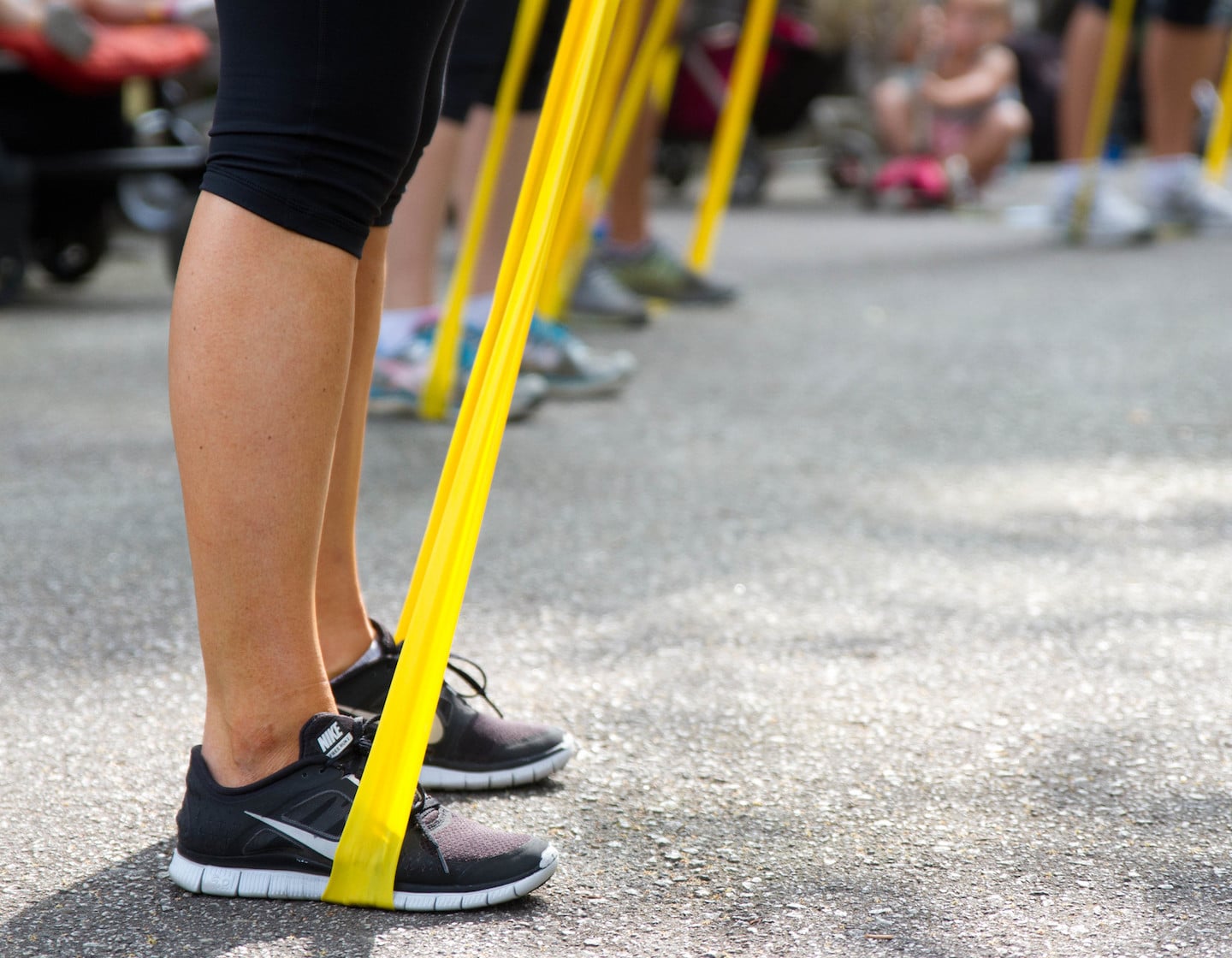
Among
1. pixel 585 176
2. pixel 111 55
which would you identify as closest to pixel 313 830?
pixel 585 176

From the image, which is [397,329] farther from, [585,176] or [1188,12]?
[1188,12]

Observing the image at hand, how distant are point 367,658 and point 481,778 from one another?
0.50ft

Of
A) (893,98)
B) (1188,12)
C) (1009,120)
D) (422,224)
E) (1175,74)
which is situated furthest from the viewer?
(893,98)

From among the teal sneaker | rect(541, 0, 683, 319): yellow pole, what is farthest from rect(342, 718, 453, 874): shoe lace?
rect(541, 0, 683, 319): yellow pole

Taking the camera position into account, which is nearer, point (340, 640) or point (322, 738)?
point (322, 738)

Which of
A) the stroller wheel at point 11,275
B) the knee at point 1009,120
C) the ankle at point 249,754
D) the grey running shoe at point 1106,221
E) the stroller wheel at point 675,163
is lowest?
the stroller wheel at point 11,275

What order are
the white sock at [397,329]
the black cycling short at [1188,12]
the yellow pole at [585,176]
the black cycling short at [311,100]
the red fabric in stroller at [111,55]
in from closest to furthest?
1. the black cycling short at [311,100]
2. the white sock at [397,329]
3. the yellow pole at [585,176]
4. the red fabric in stroller at [111,55]
5. the black cycling short at [1188,12]

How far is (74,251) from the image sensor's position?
4348 millimetres

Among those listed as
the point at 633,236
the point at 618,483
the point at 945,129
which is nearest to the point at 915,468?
the point at 618,483

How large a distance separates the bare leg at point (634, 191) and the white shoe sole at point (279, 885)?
3.06m

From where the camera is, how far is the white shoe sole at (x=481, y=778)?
1.35 metres

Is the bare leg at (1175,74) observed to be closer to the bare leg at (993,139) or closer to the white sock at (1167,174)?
the white sock at (1167,174)

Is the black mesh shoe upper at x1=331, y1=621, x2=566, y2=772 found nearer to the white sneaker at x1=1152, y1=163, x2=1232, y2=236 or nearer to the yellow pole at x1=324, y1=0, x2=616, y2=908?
the yellow pole at x1=324, y1=0, x2=616, y2=908

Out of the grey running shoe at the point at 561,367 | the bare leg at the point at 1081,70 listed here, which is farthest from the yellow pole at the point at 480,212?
the bare leg at the point at 1081,70
